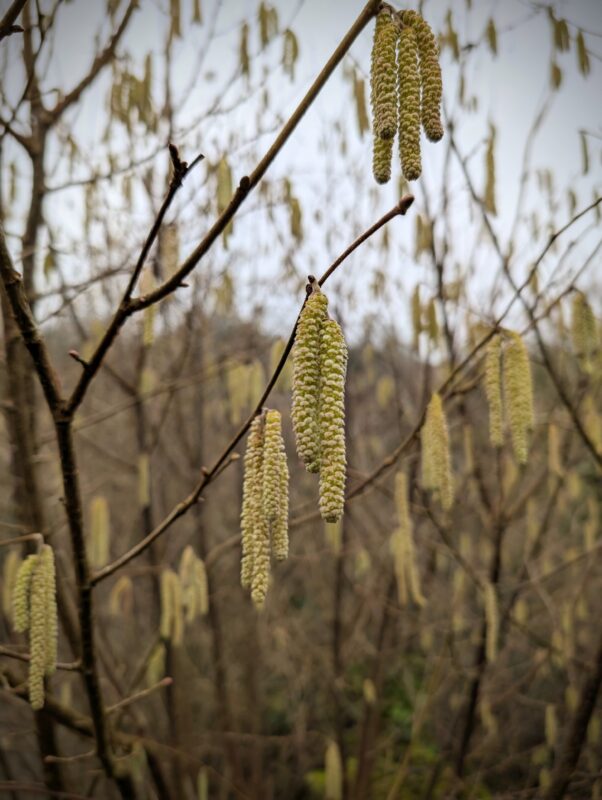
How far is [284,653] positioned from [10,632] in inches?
86.2

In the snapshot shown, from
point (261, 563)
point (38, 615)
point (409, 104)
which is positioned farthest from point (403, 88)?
point (38, 615)

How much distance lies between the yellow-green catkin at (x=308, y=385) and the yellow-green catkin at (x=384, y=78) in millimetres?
240

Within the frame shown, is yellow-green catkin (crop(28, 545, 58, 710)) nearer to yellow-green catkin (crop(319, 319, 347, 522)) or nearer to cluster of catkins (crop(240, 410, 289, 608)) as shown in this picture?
Answer: cluster of catkins (crop(240, 410, 289, 608))

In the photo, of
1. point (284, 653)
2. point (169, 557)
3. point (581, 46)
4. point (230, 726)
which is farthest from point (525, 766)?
point (581, 46)

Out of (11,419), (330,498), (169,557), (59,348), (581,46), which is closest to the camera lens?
(330,498)

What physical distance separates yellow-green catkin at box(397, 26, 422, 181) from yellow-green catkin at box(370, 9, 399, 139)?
2cm

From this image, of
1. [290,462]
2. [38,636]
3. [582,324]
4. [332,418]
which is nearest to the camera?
[332,418]

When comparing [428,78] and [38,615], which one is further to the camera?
[38,615]

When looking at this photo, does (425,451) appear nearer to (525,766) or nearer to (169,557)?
(169,557)

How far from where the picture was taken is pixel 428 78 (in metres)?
0.91

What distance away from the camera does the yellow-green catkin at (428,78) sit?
872 mm

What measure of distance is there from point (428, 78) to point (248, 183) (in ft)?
1.02

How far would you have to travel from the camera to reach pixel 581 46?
1.82 metres

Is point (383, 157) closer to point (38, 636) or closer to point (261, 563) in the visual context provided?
point (261, 563)
